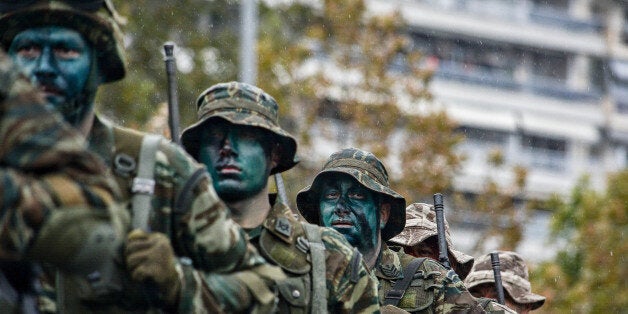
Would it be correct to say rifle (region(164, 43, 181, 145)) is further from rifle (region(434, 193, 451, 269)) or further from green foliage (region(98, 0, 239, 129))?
green foliage (region(98, 0, 239, 129))

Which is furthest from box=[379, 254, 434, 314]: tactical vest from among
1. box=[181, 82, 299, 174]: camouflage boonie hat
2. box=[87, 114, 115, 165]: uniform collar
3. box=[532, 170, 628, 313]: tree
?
box=[532, 170, 628, 313]: tree

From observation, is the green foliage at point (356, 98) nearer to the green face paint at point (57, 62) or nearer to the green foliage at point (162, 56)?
the green foliage at point (162, 56)

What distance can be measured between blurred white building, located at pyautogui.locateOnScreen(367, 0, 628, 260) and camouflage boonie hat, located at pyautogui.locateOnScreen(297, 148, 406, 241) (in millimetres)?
40554

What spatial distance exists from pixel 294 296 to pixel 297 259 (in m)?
0.27

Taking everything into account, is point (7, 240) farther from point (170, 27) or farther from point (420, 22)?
point (420, 22)

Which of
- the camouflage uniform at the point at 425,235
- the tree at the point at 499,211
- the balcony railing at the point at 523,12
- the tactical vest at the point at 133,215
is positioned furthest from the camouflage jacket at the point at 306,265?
the balcony railing at the point at 523,12

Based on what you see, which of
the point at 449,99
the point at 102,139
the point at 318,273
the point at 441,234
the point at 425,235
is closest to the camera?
the point at 102,139

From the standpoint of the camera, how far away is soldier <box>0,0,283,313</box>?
5.73m

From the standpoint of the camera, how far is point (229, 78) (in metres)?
33.8

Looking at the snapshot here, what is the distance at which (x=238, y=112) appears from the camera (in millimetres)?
7840

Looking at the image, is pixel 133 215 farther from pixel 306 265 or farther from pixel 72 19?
pixel 306 265

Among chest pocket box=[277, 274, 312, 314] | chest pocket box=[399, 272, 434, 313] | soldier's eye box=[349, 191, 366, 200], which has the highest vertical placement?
soldier's eye box=[349, 191, 366, 200]

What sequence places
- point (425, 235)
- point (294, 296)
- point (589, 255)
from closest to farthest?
point (294, 296), point (425, 235), point (589, 255)

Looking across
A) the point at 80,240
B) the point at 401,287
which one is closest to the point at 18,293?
the point at 80,240
